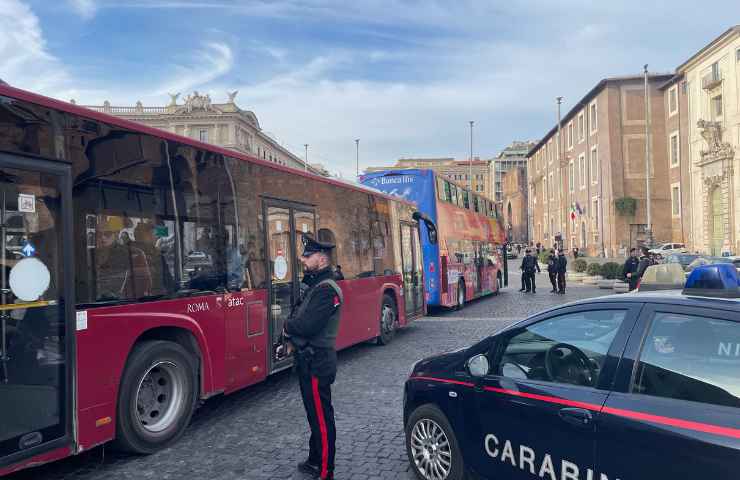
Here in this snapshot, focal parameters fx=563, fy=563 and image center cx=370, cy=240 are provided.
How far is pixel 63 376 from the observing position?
433cm

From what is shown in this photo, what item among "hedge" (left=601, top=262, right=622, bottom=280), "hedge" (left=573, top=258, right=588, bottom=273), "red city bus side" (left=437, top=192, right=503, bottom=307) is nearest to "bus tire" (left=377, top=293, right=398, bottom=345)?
"red city bus side" (left=437, top=192, right=503, bottom=307)

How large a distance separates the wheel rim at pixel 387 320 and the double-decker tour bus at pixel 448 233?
293 cm

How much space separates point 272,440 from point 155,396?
1.18 m

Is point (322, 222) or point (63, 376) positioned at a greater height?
point (322, 222)

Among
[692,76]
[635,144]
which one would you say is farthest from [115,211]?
[635,144]

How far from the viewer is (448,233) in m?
16.2

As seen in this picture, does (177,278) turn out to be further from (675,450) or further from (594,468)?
(675,450)

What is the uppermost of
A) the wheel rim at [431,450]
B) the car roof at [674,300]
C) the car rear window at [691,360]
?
the car roof at [674,300]

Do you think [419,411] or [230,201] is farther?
[230,201]

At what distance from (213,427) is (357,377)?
2.67 metres

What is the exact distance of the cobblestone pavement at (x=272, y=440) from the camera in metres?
4.66

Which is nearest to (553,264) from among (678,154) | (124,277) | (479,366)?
(479,366)

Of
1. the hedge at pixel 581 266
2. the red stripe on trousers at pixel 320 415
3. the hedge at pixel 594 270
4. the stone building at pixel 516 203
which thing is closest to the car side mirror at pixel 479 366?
the red stripe on trousers at pixel 320 415

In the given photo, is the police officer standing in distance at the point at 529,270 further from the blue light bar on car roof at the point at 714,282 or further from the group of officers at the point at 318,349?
the blue light bar on car roof at the point at 714,282
